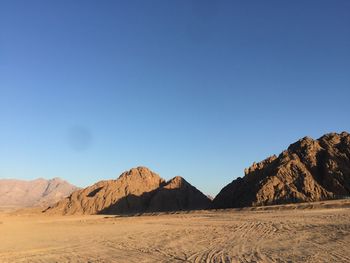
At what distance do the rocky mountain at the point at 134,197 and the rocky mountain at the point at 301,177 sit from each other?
15.1 metres

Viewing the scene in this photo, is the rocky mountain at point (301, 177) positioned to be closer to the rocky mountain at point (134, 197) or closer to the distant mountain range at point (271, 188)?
the distant mountain range at point (271, 188)

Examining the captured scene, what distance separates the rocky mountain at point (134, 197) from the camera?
225 feet

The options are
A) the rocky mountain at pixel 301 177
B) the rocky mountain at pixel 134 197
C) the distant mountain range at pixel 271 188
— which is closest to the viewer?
the rocky mountain at pixel 301 177

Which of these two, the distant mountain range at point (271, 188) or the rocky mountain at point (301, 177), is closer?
the rocky mountain at point (301, 177)

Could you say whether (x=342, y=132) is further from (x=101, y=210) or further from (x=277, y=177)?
(x=101, y=210)

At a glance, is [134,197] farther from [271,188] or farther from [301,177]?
[301,177]

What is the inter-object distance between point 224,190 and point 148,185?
77.5 ft

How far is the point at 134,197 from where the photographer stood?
71625mm

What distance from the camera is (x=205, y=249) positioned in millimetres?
15438

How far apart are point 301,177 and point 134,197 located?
34.4 metres

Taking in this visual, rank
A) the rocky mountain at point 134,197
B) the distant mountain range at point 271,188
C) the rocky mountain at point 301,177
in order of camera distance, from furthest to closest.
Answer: the rocky mountain at point 134,197 → the distant mountain range at point 271,188 → the rocky mountain at point 301,177

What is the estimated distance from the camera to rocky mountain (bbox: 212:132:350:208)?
143ft

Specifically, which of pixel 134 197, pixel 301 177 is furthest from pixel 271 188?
pixel 134 197

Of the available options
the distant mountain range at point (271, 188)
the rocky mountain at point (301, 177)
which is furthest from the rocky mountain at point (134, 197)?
the rocky mountain at point (301, 177)
